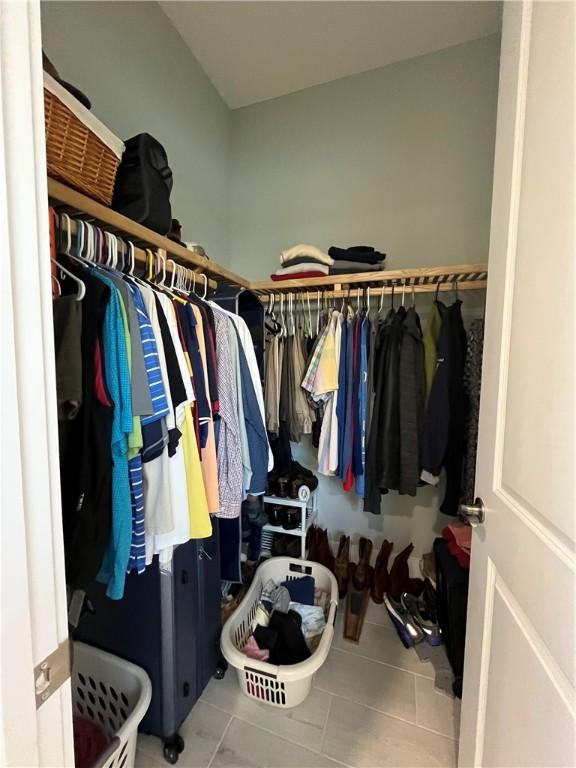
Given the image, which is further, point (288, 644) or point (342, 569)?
point (342, 569)

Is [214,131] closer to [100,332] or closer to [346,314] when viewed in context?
[346,314]

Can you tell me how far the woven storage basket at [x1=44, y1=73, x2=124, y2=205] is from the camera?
2.29 ft

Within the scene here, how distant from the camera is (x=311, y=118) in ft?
6.36

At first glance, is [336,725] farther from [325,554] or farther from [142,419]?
[142,419]

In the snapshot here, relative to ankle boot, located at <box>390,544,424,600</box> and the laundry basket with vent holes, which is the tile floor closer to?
the laundry basket with vent holes

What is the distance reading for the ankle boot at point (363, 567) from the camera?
1.74m

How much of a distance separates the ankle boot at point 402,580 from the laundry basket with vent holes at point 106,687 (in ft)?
4.20

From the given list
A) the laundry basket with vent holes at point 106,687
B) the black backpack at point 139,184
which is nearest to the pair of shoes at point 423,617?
the laundry basket with vent holes at point 106,687

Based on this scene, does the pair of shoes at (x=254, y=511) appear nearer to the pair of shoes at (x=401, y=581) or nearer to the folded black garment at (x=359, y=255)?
the pair of shoes at (x=401, y=581)

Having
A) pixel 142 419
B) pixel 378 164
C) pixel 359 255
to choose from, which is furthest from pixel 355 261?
pixel 142 419

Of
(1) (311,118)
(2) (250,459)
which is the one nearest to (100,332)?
(2) (250,459)

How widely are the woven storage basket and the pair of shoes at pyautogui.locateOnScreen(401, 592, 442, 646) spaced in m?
2.11

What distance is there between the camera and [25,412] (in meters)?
0.38

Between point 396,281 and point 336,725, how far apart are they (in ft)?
5.93
